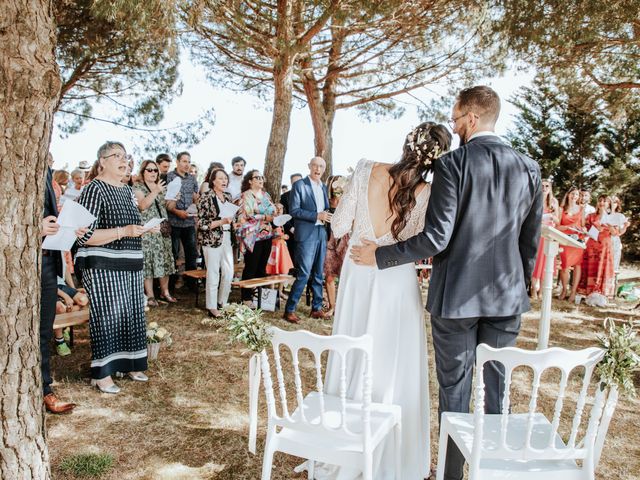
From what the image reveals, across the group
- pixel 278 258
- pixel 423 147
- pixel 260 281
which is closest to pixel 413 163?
pixel 423 147

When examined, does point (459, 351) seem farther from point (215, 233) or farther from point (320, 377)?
point (215, 233)

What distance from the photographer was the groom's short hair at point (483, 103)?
2.23m

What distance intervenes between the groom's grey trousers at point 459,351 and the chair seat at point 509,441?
0.16 meters

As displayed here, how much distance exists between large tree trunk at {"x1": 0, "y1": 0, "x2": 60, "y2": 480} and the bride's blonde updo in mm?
1544

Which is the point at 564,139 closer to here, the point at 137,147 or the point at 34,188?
the point at 137,147

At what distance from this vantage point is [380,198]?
8.34ft

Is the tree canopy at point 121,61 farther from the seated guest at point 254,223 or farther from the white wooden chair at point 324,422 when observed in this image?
the white wooden chair at point 324,422

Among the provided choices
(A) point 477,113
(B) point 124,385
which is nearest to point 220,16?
(B) point 124,385

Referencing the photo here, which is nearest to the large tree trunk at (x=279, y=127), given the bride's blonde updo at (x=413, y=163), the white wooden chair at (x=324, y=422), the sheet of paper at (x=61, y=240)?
the sheet of paper at (x=61, y=240)

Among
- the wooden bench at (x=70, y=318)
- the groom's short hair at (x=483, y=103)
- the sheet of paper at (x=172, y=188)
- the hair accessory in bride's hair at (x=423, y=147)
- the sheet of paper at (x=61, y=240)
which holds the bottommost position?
Result: the wooden bench at (x=70, y=318)

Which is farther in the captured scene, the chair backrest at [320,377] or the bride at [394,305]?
the bride at [394,305]

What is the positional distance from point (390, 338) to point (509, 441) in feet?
2.41

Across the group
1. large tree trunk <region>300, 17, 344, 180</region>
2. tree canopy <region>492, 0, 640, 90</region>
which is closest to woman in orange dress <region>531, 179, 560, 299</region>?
tree canopy <region>492, 0, 640, 90</region>

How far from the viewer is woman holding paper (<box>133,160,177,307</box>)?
18.5 ft
